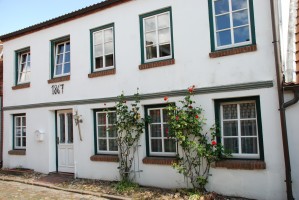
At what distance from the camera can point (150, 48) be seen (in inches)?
351

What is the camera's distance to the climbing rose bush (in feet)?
24.0

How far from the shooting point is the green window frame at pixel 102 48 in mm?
9727

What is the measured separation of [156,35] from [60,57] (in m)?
4.54

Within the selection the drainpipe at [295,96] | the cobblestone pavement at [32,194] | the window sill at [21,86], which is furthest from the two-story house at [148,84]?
the cobblestone pavement at [32,194]

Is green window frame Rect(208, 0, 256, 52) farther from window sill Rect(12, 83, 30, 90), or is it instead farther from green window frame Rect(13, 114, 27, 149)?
green window frame Rect(13, 114, 27, 149)

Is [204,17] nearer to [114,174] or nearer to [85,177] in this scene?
[114,174]

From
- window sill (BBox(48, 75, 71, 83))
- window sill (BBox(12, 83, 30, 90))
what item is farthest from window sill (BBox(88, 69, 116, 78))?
window sill (BBox(12, 83, 30, 90))

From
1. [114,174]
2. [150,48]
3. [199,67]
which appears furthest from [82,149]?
[199,67]

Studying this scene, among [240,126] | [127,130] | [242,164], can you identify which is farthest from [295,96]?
[127,130]

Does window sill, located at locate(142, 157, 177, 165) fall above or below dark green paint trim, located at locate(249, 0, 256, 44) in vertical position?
below

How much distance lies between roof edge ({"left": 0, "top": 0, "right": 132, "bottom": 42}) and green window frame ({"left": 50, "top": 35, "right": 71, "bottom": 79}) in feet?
2.22

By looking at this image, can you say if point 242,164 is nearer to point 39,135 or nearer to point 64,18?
point 39,135

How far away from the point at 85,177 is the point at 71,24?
5.56 metres

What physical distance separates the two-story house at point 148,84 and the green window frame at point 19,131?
5 cm
